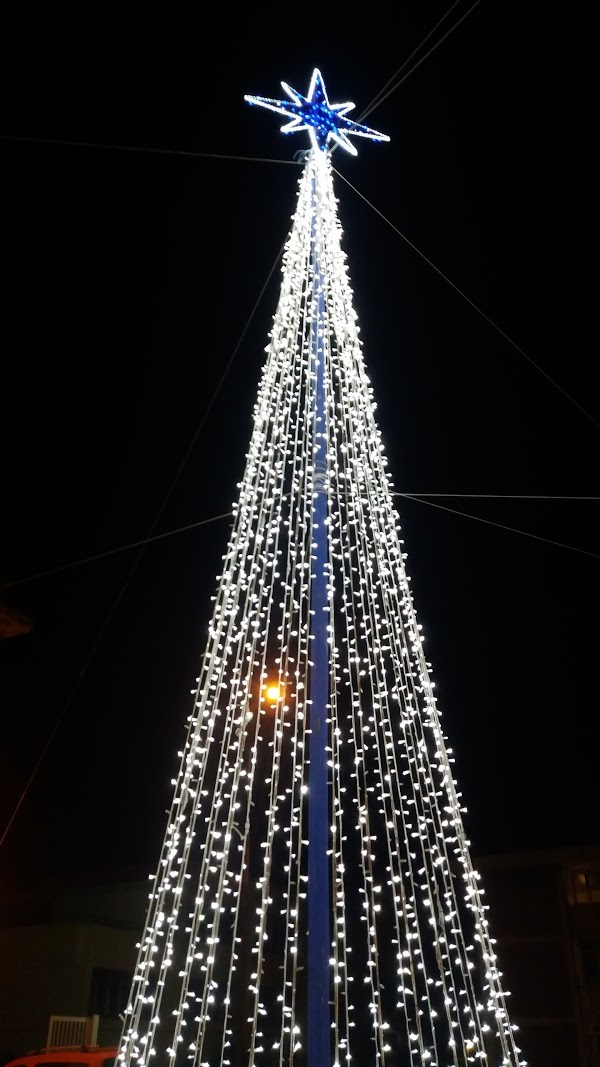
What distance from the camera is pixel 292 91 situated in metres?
6.33

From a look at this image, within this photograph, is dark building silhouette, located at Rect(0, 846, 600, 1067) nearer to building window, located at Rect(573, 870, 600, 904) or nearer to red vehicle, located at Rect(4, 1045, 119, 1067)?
building window, located at Rect(573, 870, 600, 904)

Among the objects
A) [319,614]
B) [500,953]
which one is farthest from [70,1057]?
[500,953]

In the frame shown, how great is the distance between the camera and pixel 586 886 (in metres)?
9.31

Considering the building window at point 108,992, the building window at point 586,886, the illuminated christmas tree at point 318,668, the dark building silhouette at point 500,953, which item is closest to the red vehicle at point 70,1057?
the illuminated christmas tree at point 318,668

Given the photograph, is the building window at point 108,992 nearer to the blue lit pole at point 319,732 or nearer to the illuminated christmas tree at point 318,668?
the illuminated christmas tree at point 318,668

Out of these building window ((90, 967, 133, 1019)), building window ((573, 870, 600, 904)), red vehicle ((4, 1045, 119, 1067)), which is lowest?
red vehicle ((4, 1045, 119, 1067))

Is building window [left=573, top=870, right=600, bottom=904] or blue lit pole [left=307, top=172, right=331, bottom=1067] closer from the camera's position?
blue lit pole [left=307, top=172, right=331, bottom=1067]

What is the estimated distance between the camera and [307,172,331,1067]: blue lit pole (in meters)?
4.42

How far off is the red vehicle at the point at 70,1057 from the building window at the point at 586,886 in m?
5.65

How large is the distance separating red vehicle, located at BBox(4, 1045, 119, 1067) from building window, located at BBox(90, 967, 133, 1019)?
110 inches

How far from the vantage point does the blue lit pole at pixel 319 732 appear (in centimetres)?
442

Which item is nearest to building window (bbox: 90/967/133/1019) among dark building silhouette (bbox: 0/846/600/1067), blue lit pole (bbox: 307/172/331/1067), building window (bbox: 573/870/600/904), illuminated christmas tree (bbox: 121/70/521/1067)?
dark building silhouette (bbox: 0/846/600/1067)

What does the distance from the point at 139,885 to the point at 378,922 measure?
9.45 ft

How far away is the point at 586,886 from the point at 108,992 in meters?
5.51
